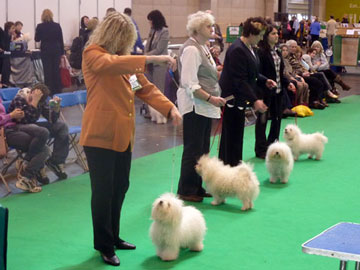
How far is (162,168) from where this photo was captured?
21.5 ft

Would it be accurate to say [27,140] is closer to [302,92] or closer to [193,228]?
[193,228]

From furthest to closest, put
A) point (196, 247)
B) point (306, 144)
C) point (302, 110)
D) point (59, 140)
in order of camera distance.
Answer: point (302, 110)
point (306, 144)
point (59, 140)
point (196, 247)

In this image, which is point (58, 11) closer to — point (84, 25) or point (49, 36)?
point (84, 25)

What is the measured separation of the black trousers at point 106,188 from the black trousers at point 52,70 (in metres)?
8.05

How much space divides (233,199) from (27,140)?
1.96 m

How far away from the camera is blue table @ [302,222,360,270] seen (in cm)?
229

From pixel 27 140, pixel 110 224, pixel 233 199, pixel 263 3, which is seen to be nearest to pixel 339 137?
pixel 233 199

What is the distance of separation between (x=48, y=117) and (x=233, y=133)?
5.95ft

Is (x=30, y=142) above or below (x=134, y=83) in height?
below

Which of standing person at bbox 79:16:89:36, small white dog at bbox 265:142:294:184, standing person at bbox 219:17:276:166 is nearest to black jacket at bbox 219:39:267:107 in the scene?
standing person at bbox 219:17:276:166

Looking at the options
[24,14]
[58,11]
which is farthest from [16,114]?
[58,11]

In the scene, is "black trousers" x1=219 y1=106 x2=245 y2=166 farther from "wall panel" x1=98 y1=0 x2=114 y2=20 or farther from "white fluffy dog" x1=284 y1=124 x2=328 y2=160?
"wall panel" x1=98 y1=0 x2=114 y2=20

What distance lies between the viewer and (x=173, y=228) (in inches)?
148

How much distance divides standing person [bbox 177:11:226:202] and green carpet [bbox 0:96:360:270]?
1.52 ft
